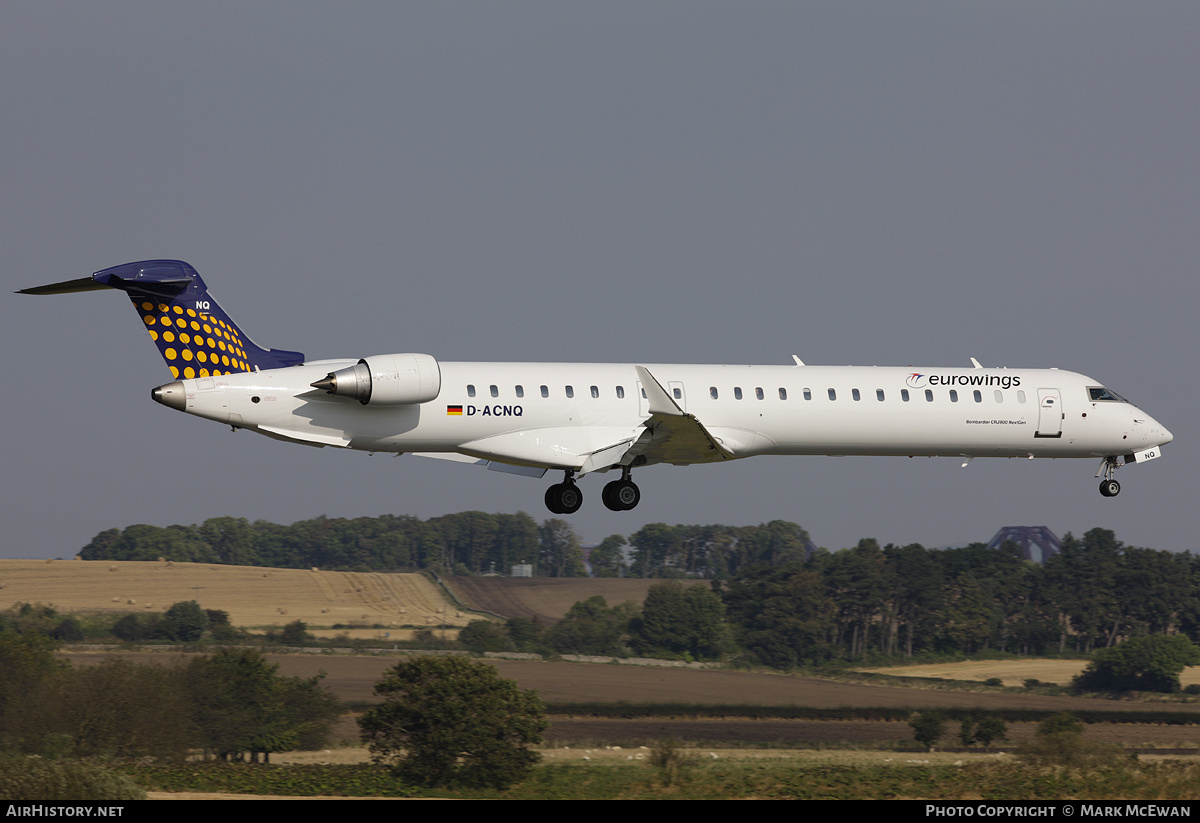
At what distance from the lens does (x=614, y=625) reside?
7656cm

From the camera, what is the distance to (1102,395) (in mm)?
31547

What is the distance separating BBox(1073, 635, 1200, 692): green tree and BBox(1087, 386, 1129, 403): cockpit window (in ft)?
145

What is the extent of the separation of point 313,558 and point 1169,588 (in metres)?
69.2

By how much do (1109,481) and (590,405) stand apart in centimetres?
1390

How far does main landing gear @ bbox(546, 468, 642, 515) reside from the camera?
92.8ft

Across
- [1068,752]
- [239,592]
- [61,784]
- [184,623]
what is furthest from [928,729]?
[239,592]

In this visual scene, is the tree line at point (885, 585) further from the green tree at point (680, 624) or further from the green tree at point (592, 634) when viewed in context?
the green tree at point (592, 634)

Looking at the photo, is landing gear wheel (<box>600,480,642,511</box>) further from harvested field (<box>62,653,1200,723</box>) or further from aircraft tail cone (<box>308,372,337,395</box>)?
harvested field (<box>62,653,1200,723</box>)

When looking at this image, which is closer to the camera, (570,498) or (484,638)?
(570,498)

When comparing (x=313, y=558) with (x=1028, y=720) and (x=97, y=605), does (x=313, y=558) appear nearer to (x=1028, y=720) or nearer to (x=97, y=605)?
(x=97, y=605)

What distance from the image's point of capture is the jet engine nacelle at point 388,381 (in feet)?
83.3

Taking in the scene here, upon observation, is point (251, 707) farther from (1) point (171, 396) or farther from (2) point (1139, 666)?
(2) point (1139, 666)

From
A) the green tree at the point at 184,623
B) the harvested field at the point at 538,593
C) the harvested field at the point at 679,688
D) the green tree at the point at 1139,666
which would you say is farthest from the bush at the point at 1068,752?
the green tree at the point at 184,623

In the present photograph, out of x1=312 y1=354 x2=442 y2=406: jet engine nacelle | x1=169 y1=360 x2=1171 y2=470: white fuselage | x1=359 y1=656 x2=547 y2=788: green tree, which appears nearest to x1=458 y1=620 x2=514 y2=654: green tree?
x1=359 y1=656 x2=547 y2=788: green tree
